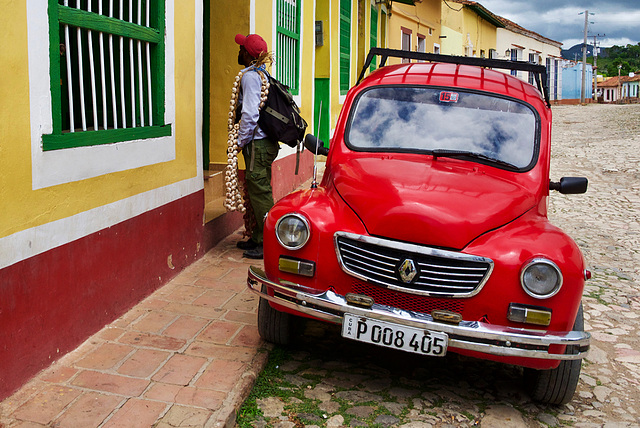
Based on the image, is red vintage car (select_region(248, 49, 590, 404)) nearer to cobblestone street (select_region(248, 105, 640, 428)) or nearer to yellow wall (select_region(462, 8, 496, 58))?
cobblestone street (select_region(248, 105, 640, 428))

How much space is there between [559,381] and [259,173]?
10.7 feet

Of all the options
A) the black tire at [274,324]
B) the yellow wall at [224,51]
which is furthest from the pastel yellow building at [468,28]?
the black tire at [274,324]

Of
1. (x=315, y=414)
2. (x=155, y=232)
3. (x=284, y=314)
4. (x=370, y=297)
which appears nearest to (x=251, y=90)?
(x=155, y=232)

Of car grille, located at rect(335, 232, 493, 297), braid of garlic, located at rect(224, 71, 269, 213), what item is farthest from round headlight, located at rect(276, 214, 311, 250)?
braid of garlic, located at rect(224, 71, 269, 213)

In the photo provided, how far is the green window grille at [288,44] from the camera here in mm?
8164

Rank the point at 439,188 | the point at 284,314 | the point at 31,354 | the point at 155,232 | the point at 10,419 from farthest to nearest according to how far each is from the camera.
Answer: the point at 155,232 < the point at 284,314 < the point at 439,188 < the point at 31,354 < the point at 10,419

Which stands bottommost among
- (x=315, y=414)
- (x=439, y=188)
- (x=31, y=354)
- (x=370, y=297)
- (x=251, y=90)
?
(x=315, y=414)

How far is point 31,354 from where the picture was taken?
3416 mm

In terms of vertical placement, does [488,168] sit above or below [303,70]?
below

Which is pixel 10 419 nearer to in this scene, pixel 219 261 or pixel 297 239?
pixel 297 239

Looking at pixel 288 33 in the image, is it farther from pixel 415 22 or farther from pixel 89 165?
pixel 415 22

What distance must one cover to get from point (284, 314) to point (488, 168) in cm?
158

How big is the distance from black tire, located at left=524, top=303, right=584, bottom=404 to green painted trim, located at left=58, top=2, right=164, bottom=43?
11.0ft

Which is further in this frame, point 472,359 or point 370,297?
point 472,359
